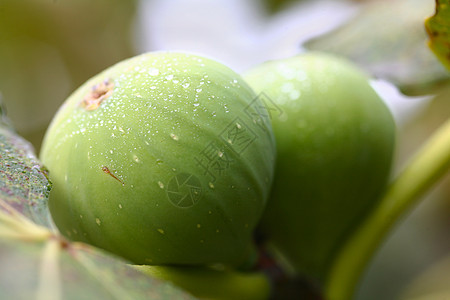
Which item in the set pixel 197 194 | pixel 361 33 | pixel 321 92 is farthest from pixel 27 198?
pixel 361 33

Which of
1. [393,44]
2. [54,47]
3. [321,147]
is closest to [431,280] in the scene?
[393,44]

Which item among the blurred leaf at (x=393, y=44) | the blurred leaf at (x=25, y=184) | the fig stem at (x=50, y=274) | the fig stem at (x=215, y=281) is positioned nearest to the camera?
the fig stem at (x=50, y=274)

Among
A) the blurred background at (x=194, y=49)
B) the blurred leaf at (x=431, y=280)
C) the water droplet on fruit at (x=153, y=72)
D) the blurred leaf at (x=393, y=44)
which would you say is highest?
the water droplet on fruit at (x=153, y=72)

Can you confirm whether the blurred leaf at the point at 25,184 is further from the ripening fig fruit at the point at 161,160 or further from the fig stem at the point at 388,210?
the fig stem at the point at 388,210

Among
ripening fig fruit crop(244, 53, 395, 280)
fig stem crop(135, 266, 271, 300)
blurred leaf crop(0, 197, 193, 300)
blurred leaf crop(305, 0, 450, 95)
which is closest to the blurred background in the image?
blurred leaf crop(305, 0, 450, 95)

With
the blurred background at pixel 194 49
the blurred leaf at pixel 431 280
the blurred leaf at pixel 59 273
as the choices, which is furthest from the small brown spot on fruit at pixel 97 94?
the blurred leaf at pixel 431 280

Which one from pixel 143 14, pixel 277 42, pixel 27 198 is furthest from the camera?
pixel 143 14

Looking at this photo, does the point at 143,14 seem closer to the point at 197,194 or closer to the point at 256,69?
the point at 256,69
